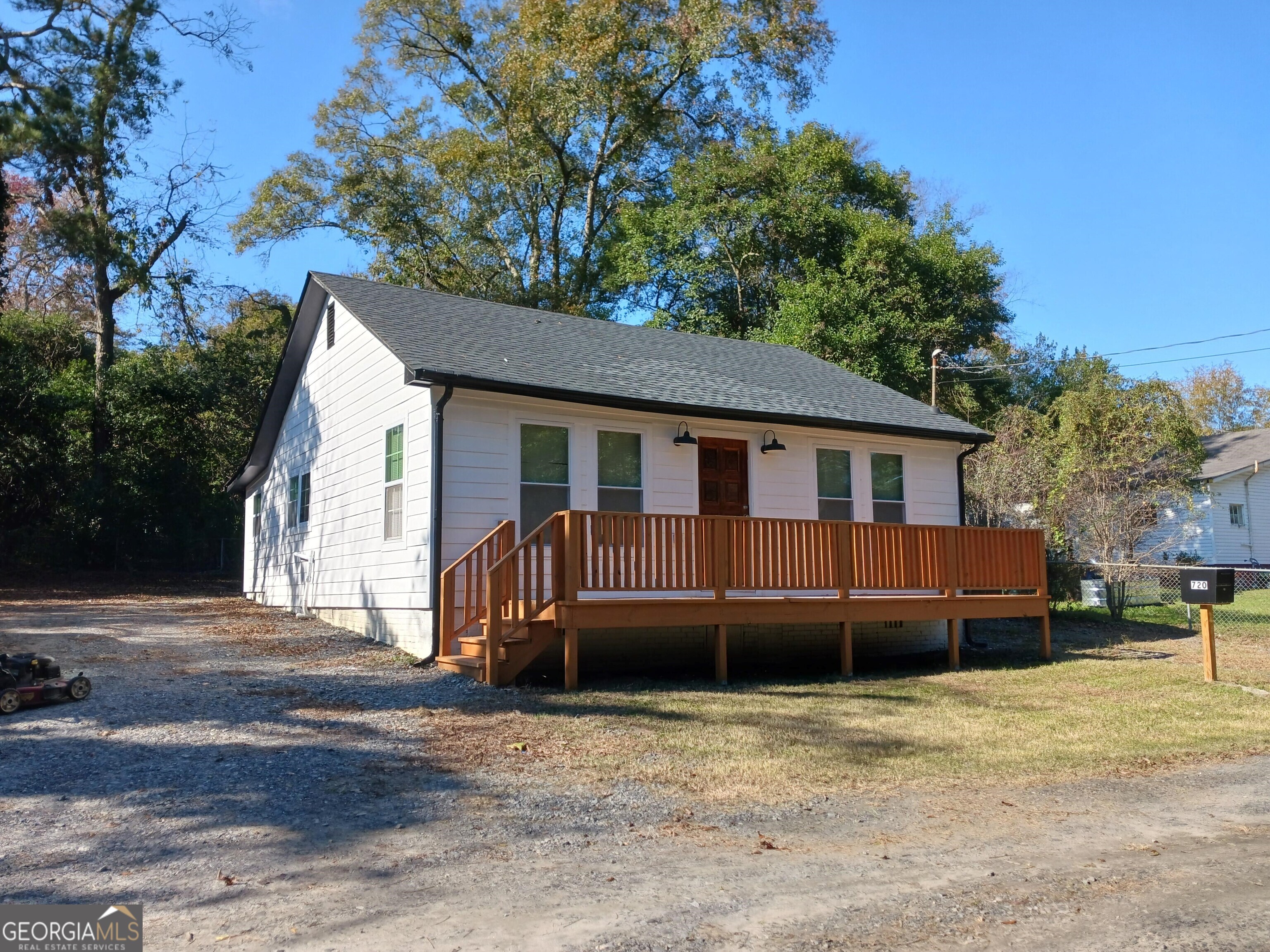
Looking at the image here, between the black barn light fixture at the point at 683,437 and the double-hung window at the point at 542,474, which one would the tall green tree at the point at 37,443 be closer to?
the double-hung window at the point at 542,474

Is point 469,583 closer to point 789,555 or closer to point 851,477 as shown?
point 789,555

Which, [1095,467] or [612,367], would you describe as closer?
[612,367]

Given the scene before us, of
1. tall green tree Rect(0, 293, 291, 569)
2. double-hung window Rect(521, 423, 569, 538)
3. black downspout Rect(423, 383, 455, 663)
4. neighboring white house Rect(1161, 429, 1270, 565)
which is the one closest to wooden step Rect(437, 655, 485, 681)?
black downspout Rect(423, 383, 455, 663)

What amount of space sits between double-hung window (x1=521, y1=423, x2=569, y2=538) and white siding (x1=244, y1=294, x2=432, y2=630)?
1.15 m

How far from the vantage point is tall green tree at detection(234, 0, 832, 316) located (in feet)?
95.1

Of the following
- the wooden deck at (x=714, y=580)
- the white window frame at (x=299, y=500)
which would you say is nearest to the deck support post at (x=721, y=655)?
the wooden deck at (x=714, y=580)

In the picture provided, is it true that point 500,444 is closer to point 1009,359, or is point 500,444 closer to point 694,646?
point 694,646

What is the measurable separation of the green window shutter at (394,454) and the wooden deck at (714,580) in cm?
201

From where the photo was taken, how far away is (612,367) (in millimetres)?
12820

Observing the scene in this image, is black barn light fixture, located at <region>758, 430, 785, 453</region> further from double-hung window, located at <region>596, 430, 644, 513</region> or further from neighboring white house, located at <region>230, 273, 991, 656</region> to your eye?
double-hung window, located at <region>596, 430, 644, 513</region>

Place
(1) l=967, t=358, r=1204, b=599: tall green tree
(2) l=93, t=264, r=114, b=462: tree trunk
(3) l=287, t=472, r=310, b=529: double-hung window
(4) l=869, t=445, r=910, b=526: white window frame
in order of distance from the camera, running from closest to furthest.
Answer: (4) l=869, t=445, r=910, b=526: white window frame, (3) l=287, t=472, r=310, b=529: double-hung window, (1) l=967, t=358, r=1204, b=599: tall green tree, (2) l=93, t=264, r=114, b=462: tree trunk

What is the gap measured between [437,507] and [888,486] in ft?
22.6

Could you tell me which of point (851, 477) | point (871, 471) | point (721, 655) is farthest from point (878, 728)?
point (871, 471)

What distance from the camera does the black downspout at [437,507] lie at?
10.2 metres
